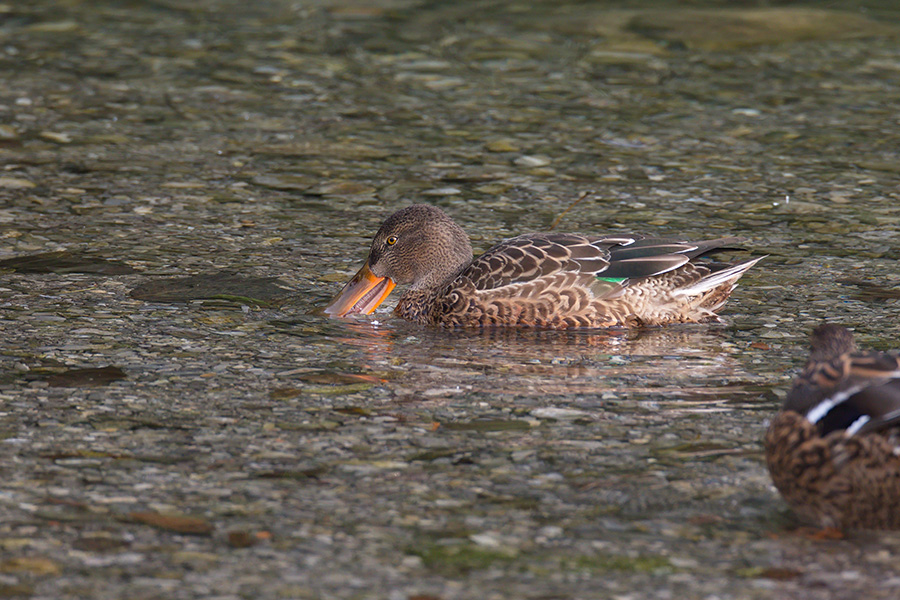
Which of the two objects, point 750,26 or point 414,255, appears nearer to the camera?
point 414,255

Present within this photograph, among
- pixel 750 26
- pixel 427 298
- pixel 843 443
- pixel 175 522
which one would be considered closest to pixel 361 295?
pixel 427 298

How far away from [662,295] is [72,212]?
4940 mm

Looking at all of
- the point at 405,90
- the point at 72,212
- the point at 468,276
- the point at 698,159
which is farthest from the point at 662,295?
the point at 405,90

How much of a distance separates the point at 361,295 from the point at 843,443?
168 inches

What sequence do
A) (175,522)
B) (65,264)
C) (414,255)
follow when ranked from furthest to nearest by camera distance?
(65,264)
(414,255)
(175,522)

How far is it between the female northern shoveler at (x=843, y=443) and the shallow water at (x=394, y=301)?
142 millimetres

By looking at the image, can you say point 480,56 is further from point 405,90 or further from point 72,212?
point 72,212

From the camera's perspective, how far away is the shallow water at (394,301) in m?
5.27

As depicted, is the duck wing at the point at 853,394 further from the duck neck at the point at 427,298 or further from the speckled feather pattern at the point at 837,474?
the duck neck at the point at 427,298

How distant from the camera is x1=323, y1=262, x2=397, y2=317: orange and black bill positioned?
28.4ft

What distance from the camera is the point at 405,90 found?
48.5ft

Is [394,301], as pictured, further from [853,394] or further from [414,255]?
[853,394]

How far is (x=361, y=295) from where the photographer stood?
8.81 metres

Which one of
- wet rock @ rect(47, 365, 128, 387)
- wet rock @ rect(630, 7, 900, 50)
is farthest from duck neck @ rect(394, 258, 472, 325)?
wet rock @ rect(630, 7, 900, 50)
